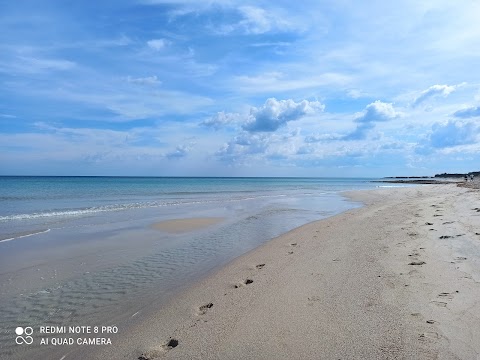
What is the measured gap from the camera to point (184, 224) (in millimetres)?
17484

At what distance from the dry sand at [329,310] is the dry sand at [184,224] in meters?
7.14

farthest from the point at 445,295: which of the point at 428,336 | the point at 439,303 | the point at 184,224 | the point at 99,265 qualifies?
the point at 184,224

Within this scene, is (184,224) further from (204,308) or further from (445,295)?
(445,295)

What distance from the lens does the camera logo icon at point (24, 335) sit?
515 cm

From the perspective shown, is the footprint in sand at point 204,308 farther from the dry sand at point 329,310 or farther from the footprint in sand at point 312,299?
the footprint in sand at point 312,299

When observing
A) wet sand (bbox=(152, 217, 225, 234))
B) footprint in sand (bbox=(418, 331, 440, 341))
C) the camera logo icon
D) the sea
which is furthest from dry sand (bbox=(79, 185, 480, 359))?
wet sand (bbox=(152, 217, 225, 234))

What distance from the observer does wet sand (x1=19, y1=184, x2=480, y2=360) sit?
13.6ft

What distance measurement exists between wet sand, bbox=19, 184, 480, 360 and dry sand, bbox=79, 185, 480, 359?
16mm

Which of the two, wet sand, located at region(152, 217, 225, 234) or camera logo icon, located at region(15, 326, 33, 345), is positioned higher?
camera logo icon, located at region(15, 326, 33, 345)

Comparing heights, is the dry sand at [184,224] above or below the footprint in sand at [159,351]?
below

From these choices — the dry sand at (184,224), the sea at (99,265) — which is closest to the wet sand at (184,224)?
the dry sand at (184,224)

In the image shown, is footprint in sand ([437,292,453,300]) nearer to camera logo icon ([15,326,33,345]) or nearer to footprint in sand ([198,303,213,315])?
footprint in sand ([198,303,213,315])

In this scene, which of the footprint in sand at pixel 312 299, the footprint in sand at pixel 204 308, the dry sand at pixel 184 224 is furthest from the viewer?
the dry sand at pixel 184 224

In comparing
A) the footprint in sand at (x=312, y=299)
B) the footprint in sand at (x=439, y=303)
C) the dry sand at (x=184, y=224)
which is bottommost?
the dry sand at (x=184, y=224)
